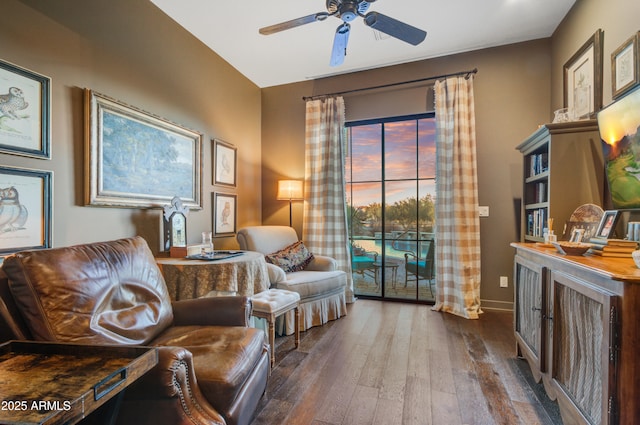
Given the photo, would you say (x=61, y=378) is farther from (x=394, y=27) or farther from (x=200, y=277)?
(x=394, y=27)

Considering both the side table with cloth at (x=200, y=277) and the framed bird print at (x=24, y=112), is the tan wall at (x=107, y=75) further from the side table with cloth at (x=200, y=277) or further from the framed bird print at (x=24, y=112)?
the side table with cloth at (x=200, y=277)

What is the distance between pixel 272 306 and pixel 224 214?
66.2 inches

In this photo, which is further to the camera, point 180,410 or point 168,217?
point 168,217

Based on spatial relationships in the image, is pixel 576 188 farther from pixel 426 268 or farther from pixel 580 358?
pixel 426 268

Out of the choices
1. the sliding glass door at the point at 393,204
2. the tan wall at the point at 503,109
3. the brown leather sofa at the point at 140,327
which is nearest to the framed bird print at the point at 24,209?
the brown leather sofa at the point at 140,327

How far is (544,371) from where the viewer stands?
1688 millimetres

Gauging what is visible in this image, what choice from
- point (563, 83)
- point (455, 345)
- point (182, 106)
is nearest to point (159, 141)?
point (182, 106)

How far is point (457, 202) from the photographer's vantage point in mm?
3229

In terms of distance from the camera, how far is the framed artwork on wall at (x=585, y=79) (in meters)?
2.20

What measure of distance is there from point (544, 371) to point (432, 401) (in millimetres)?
671

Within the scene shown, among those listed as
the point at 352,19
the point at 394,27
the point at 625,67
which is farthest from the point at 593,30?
the point at 352,19

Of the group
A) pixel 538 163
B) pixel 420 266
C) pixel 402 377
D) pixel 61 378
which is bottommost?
pixel 402 377

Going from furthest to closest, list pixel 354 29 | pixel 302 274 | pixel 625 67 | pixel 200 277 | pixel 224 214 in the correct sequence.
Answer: pixel 224 214 → pixel 302 274 → pixel 354 29 → pixel 200 277 → pixel 625 67

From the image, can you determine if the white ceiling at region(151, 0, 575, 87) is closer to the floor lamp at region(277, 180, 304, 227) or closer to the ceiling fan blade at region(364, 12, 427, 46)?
the ceiling fan blade at region(364, 12, 427, 46)
